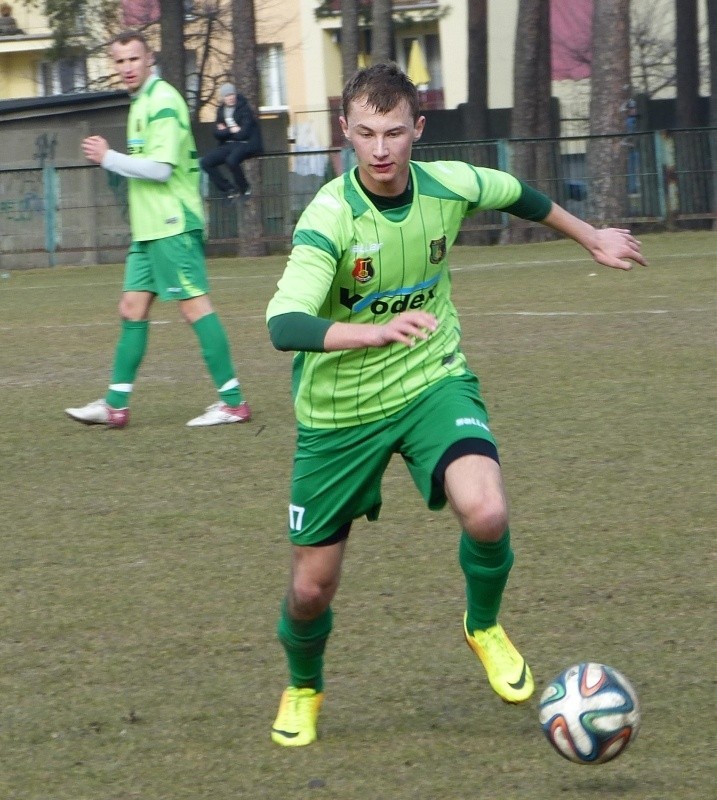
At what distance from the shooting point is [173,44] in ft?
90.3

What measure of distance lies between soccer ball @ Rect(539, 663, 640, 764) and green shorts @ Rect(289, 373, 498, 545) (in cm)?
63

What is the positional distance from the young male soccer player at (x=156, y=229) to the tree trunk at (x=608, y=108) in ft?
46.8

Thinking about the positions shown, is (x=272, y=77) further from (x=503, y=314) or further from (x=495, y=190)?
(x=495, y=190)

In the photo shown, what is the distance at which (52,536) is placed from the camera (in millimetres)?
6246

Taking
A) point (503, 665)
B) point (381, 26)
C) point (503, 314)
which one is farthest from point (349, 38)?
point (503, 665)

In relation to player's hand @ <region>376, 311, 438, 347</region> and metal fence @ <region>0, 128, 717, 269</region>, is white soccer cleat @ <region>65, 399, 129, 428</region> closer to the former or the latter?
player's hand @ <region>376, 311, 438, 347</region>

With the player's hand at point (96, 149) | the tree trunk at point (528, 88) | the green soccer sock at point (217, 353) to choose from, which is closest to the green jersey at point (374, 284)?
the player's hand at point (96, 149)

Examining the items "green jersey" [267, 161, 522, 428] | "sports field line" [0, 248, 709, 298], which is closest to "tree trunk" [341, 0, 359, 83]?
"sports field line" [0, 248, 709, 298]

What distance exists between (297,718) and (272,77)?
4636 centimetres

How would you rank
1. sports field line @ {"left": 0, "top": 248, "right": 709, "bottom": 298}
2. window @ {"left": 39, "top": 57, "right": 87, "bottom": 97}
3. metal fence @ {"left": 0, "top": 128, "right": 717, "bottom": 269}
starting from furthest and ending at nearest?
window @ {"left": 39, "top": 57, "right": 87, "bottom": 97} < metal fence @ {"left": 0, "top": 128, "right": 717, "bottom": 269} < sports field line @ {"left": 0, "top": 248, "right": 709, "bottom": 298}

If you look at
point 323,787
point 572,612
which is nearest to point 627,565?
point 572,612

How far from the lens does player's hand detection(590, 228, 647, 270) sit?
14.9ft

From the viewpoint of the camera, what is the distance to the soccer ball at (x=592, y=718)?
3609 mm

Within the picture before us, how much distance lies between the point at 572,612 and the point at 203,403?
15.9ft
